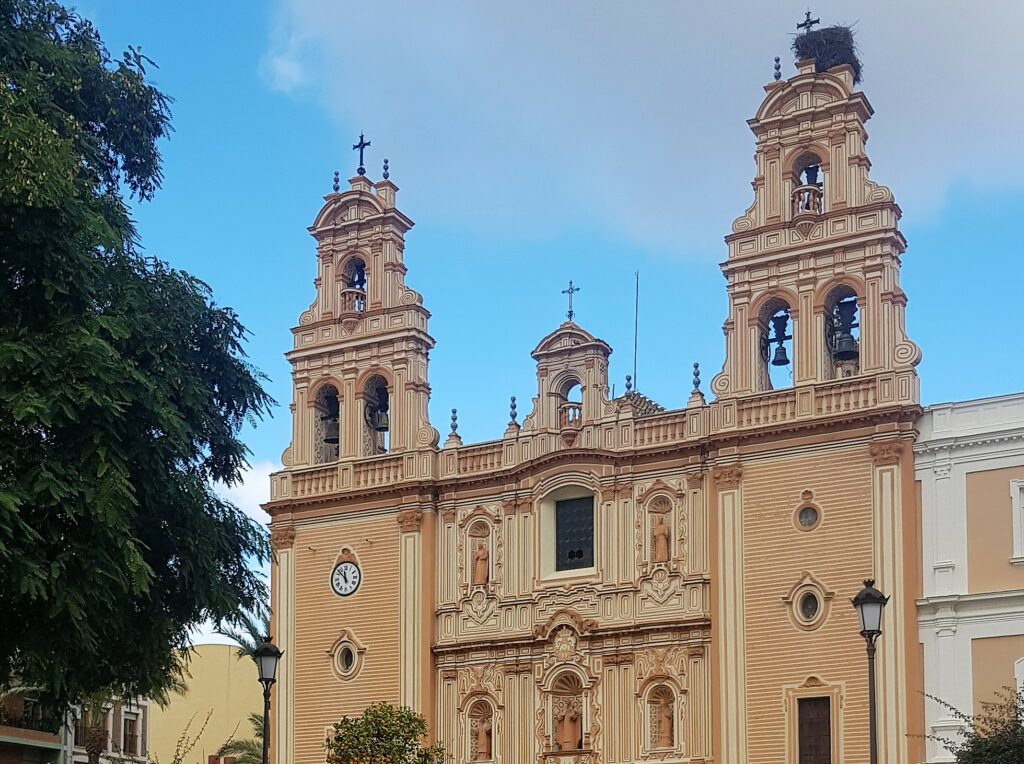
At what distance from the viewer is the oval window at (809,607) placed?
37500 mm

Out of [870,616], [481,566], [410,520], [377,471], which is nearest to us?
[870,616]

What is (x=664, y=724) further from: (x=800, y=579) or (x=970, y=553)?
(x=970, y=553)

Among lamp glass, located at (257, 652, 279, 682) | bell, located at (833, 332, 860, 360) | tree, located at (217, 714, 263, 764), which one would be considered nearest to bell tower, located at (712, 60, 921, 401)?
bell, located at (833, 332, 860, 360)

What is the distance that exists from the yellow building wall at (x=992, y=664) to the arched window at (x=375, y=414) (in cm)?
1662

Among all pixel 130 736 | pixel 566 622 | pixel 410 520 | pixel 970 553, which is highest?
pixel 410 520

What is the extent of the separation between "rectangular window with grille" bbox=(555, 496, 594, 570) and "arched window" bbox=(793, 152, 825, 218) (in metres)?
8.59

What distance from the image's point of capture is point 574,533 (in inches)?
1645

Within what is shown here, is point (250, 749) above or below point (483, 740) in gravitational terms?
below

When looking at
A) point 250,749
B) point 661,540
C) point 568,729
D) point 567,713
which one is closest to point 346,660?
point 567,713

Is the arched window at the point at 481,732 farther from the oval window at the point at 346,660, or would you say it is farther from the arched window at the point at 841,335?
the arched window at the point at 841,335

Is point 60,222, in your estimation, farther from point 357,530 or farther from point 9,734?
point 9,734

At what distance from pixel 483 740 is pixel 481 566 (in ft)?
13.9

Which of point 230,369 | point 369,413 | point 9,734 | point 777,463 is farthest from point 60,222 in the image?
point 9,734

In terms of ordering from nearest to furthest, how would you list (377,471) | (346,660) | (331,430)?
(346,660), (377,471), (331,430)
